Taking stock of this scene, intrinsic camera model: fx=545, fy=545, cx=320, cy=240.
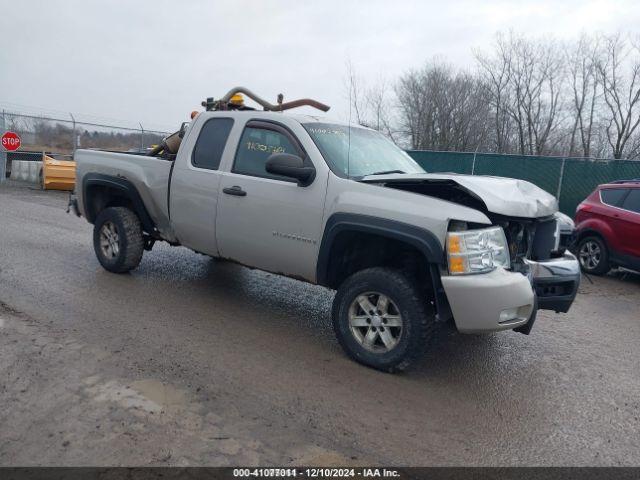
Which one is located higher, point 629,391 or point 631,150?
point 631,150

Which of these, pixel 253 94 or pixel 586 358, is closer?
pixel 586 358

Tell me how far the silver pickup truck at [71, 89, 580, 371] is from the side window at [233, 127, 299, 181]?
0.04 ft

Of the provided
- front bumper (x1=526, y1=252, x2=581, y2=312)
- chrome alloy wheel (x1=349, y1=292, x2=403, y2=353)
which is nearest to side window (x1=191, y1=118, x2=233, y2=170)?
chrome alloy wheel (x1=349, y1=292, x2=403, y2=353)

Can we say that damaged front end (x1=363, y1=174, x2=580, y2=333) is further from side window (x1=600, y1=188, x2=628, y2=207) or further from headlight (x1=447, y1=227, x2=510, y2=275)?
side window (x1=600, y1=188, x2=628, y2=207)

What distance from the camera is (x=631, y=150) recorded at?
31422 mm

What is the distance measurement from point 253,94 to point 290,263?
108 inches

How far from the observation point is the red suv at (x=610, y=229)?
839 centimetres

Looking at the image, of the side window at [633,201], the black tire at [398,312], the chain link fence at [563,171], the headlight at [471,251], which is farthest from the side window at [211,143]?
the chain link fence at [563,171]

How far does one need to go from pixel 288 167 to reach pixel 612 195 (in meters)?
6.88

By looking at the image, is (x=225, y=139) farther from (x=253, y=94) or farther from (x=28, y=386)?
(x=28, y=386)

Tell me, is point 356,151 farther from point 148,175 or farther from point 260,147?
point 148,175

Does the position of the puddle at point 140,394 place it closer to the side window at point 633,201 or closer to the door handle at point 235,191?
the door handle at point 235,191

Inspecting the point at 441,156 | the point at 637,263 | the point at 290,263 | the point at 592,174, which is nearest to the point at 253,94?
the point at 290,263

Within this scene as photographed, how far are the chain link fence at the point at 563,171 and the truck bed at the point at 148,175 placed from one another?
11.2m
